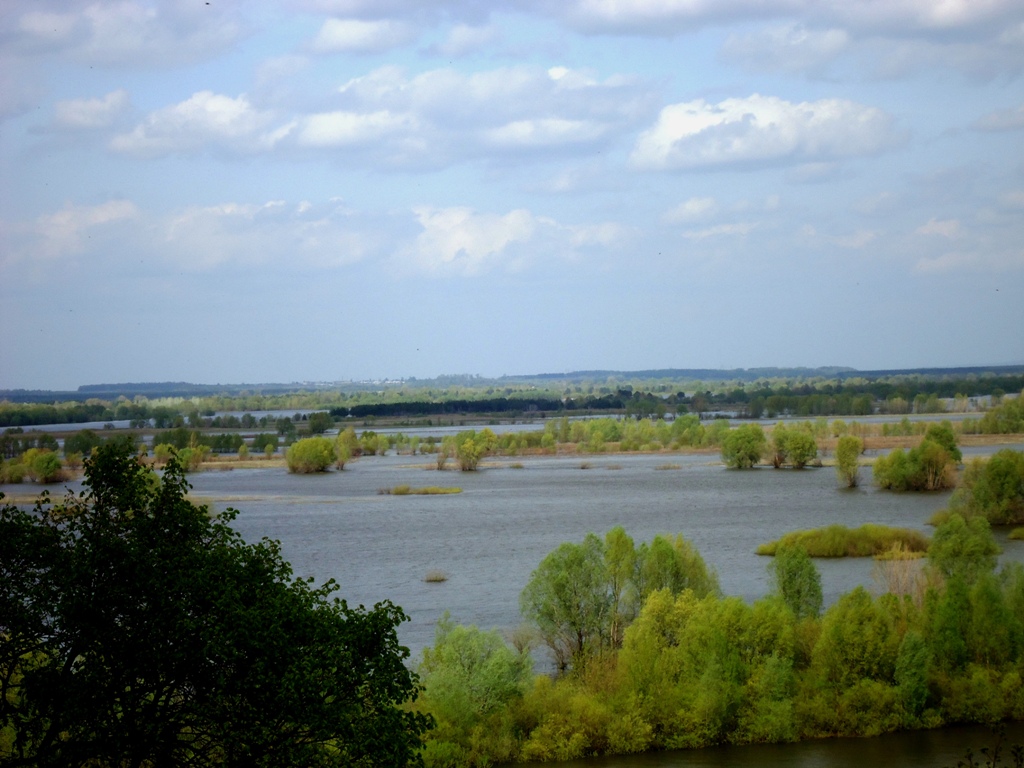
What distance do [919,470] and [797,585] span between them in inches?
925

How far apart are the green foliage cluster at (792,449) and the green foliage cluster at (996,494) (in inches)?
667

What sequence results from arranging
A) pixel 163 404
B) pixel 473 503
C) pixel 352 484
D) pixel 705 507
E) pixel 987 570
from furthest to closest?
pixel 163 404, pixel 352 484, pixel 473 503, pixel 705 507, pixel 987 570

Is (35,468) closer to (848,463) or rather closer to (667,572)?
(848,463)

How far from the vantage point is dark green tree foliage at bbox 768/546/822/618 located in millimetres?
15891

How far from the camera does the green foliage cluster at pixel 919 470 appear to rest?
3728 centimetres

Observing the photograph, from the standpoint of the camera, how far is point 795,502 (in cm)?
3528

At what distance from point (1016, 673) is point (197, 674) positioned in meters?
11.4

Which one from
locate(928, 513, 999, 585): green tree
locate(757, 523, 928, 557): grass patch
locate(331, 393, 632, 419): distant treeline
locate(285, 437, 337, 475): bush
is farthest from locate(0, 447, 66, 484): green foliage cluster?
locate(331, 393, 632, 419): distant treeline

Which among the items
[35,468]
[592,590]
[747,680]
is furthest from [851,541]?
[35,468]

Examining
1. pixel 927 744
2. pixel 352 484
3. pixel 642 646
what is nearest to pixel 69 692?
pixel 642 646

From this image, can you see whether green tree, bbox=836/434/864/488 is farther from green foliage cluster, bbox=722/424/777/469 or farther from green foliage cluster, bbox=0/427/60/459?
green foliage cluster, bbox=0/427/60/459

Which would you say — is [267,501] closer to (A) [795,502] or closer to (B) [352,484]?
(B) [352,484]

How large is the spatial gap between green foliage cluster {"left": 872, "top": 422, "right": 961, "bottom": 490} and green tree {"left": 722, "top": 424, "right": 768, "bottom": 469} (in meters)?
8.83

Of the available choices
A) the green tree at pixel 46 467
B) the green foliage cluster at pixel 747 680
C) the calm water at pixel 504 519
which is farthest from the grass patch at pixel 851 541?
the green tree at pixel 46 467
